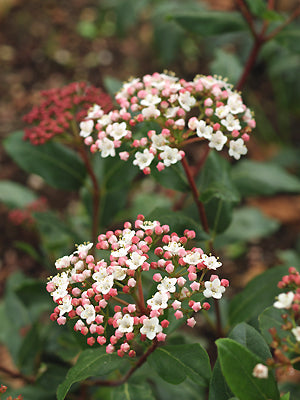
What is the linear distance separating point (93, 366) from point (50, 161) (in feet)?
3.93

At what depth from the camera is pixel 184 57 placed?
485cm

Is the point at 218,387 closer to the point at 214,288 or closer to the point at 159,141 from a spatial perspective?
the point at 214,288

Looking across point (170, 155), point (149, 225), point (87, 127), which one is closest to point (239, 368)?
point (149, 225)

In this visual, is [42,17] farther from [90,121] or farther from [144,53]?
[90,121]

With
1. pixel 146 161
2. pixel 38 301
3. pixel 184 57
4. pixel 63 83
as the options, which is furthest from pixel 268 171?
pixel 63 83

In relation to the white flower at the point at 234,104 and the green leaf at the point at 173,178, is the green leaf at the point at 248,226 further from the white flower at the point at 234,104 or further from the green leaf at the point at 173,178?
the white flower at the point at 234,104

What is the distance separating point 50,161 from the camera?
236 cm

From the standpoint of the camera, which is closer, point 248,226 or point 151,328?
point 151,328

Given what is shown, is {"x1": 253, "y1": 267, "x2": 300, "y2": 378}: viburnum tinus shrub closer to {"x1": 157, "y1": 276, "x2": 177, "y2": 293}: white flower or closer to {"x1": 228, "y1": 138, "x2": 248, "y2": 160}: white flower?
{"x1": 157, "y1": 276, "x2": 177, "y2": 293}: white flower

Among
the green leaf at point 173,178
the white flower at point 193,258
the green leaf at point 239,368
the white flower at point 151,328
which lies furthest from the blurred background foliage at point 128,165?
the green leaf at point 239,368

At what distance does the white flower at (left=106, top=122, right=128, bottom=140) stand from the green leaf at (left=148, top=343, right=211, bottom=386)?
2.62ft

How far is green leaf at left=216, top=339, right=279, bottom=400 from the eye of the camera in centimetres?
129

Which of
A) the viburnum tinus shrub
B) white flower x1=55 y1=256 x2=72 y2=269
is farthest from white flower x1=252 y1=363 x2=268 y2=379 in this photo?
white flower x1=55 y1=256 x2=72 y2=269

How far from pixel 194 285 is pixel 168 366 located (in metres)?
0.29
